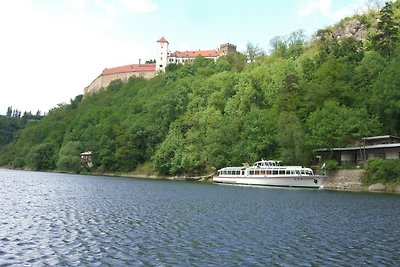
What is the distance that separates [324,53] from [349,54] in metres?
9.87

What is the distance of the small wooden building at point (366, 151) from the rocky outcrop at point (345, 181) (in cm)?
358

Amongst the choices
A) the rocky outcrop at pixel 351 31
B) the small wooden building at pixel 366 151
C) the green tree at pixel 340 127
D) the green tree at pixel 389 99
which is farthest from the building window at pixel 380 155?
the rocky outcrop at pixel 351 31

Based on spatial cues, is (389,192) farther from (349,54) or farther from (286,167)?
(349,54)

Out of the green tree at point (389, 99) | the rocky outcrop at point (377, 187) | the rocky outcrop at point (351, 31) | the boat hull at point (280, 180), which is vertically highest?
the rocky outcrop at point (351, 31)

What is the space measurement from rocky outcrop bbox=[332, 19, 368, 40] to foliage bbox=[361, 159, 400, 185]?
70209 mm

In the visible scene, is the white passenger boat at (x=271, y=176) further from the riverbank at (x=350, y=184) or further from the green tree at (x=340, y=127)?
the green tree at (x=340, y=127)

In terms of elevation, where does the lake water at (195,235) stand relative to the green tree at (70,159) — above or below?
below

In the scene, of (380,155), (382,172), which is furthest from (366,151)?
(382,172)

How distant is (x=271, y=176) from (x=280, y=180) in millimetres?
2047

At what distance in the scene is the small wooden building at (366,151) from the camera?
227 feet

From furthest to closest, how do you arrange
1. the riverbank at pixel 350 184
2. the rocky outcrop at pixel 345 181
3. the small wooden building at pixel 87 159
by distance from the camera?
the small wooden building at pixel 87 159, the rocky outcrop at pixel 345 181, the riverbank at pixel 350 184

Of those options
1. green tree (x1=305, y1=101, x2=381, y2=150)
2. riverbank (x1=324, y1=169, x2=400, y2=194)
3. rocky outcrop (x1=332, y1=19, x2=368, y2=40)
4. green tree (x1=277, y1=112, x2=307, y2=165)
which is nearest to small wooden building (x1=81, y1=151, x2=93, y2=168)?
green tree (x1=277, y1=112, x2=307, y2=165)

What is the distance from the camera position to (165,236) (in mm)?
24812

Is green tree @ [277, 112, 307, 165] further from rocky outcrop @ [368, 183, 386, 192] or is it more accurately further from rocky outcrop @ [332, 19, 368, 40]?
rocky outcrop @ [332, 19, 368, 40]
